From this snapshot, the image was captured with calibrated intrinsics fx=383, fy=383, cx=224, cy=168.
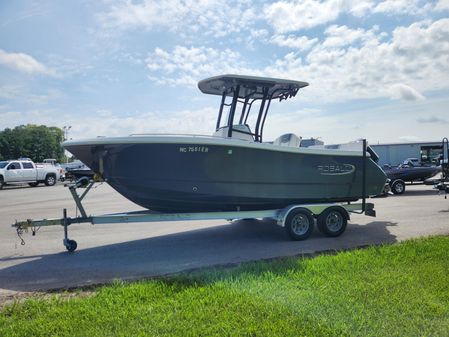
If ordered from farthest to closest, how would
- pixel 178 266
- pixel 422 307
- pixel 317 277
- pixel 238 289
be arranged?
pixel 178 266 → pixel 317 277 → pixel 238 289 → pixel 422 307

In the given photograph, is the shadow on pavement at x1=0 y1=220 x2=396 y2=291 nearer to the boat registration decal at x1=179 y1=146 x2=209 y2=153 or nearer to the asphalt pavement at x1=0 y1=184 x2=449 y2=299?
the asphalt pavement at x1=0 y1=184 x2=449 y2=299

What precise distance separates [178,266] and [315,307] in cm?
261

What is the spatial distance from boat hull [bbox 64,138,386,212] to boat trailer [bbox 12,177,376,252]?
0.29m

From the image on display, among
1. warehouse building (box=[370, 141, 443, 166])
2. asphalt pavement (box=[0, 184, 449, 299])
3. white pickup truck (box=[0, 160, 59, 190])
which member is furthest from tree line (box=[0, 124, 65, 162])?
asphalt pavement (box=[0, 184, 449, 299])

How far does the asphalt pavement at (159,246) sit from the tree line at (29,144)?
99.7 m

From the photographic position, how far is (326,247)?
693cm

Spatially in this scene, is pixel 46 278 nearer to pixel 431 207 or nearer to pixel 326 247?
pixel 326 247

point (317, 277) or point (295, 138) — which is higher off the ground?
point (295, 138)

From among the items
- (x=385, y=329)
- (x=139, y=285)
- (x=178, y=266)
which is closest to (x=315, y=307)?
(x=385, y=329)

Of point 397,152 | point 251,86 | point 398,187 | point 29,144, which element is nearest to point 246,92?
point 251,86

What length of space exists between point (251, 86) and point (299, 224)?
2983mm

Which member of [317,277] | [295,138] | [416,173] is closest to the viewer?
[317,277]

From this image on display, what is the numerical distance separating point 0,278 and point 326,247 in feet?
17.3

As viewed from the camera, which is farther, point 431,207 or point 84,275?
point 431,207
